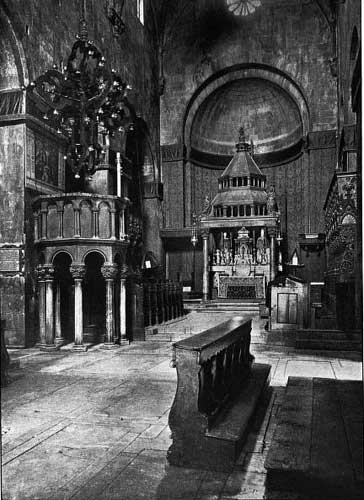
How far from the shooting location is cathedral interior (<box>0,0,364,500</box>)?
329 cm

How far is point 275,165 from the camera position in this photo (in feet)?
68.5

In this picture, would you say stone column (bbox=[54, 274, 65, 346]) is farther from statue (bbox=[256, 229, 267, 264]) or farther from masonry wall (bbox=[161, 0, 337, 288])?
masonry wall (bbox=[161, 0, 337, 288])

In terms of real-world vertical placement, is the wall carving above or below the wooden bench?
above

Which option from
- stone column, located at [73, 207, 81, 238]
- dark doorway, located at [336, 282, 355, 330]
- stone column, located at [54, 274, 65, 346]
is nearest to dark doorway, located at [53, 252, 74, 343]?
stone column, located at [54, 274, 65, 346]

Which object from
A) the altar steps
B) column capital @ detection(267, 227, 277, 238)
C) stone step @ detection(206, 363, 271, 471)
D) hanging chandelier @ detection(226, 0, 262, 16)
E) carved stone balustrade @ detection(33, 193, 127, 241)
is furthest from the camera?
hanging chandelier @ detection(226, 0, 262, 16)

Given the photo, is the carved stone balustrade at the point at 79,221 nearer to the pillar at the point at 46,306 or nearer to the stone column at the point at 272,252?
the pillar at the point at 46,306

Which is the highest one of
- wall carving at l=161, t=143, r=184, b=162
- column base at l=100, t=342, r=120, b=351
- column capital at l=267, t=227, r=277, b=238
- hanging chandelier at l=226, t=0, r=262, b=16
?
hanging chandelier at l=226, t=0, r=262, b=16

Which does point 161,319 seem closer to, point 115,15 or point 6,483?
point 6,483

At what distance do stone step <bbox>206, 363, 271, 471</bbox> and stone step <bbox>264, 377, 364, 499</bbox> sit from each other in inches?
11.1

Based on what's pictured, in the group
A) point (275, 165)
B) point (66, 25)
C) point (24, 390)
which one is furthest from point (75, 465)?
point (275, 165)

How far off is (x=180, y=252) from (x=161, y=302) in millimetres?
8560

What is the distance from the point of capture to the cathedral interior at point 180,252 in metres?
3.29

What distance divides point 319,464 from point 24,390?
381cm

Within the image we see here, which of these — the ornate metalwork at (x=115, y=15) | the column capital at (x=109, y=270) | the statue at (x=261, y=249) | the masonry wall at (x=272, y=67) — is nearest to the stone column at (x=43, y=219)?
the column capital at (x=109, y=270)
